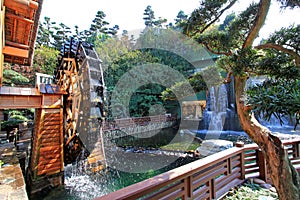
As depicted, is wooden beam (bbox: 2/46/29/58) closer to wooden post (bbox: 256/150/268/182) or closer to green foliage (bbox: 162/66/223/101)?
green foliage (bbox: 162/66/223/101)

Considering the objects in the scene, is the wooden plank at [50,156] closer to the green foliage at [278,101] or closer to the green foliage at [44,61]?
the green foliage at [278,101]

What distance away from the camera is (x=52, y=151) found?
394 centimetres

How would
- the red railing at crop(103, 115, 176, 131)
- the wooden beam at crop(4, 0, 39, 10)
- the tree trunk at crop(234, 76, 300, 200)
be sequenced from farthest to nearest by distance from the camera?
1. the red railing at crop(103, 115, 176, 131)
2. the tree trunk at crop(234, 76, 300, 200)
3. the wooden beam at crop(4, 0, 39, 10)

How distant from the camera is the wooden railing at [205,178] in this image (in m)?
1.21

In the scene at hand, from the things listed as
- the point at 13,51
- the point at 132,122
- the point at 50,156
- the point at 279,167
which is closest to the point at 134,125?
the point at 132,122

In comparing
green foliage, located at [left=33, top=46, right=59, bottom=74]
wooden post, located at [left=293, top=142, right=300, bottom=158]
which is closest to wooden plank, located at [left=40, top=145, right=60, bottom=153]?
wooden post, located at [left=293, top=142, right=300, bottom=158]

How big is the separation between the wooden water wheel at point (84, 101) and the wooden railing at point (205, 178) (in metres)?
2.71

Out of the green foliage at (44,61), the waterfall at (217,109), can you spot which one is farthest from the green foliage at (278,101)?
the green foliage at (44,61)

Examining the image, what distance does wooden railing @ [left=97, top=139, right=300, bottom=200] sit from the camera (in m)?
1.21

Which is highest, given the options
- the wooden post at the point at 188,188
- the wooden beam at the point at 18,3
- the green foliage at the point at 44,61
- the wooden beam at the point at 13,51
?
the green foliage at the point at 44,61

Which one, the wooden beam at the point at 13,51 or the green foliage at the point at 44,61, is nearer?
the wooden beam at the point at 13,51

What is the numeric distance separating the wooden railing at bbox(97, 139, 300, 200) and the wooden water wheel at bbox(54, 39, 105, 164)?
2.71m

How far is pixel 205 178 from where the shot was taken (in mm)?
1830

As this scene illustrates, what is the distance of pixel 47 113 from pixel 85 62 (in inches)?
63.1
